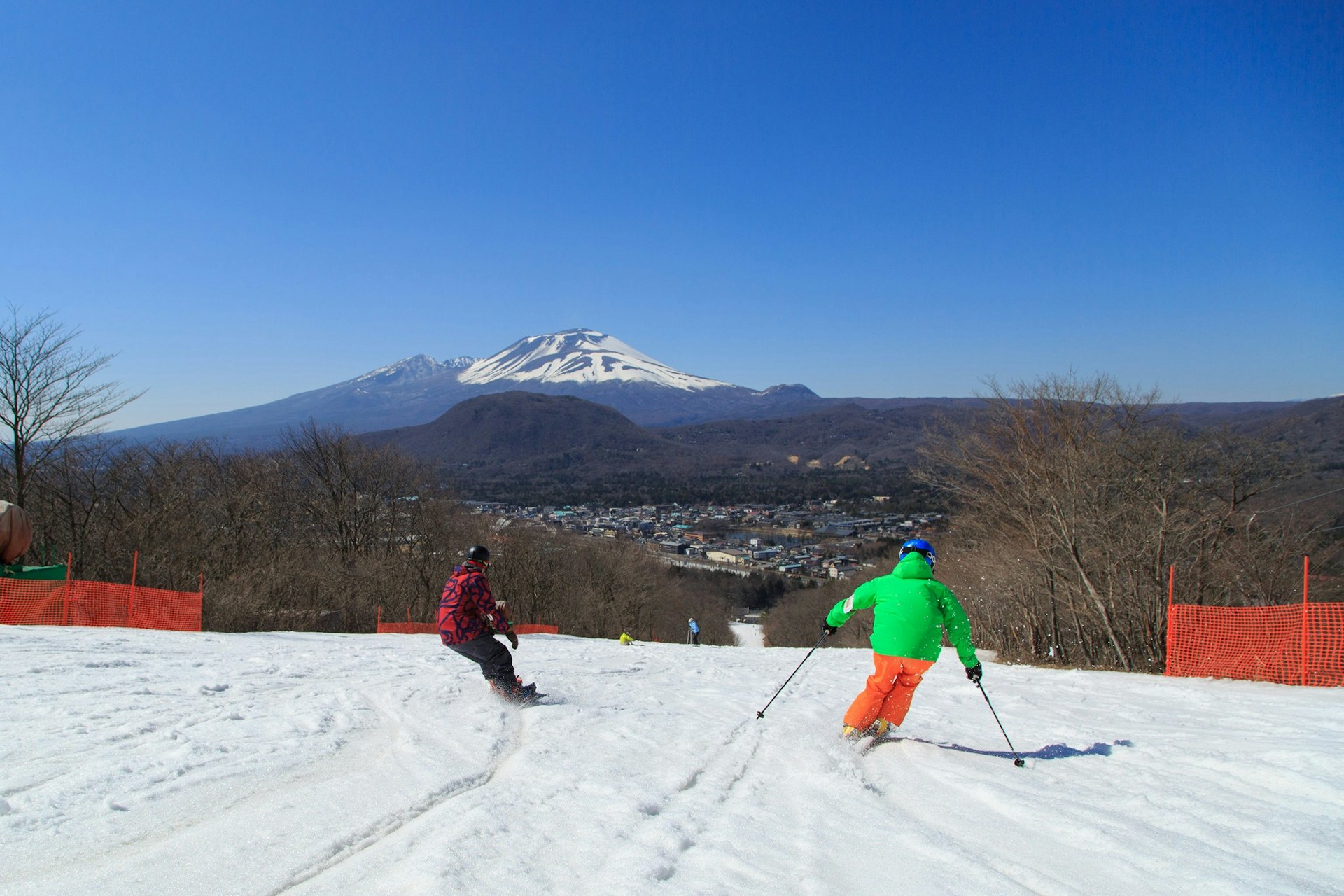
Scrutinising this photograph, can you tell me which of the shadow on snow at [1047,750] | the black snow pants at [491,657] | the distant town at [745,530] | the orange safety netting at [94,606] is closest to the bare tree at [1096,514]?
the shadow on snow at [1047,750]

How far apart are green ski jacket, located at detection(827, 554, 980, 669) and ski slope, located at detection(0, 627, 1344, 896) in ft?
2.77

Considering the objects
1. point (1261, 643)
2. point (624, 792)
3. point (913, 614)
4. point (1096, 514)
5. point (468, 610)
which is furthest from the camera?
point (1096, 514)

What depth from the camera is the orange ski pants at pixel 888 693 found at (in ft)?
19.8

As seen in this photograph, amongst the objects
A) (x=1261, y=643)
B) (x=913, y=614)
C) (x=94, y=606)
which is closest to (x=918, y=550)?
(x=913, y=614)

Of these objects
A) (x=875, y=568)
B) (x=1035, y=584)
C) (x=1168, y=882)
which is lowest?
(x=875, y=568)

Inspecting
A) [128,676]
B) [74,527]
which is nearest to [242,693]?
[128,676]

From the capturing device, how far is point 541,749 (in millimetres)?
5805

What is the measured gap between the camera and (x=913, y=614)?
593 cm

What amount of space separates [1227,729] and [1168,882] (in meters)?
4.19

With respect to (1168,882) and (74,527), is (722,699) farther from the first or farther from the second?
(74,527)

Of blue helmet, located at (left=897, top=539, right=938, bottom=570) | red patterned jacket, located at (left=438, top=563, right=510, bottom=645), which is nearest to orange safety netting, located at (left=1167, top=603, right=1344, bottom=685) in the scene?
blue helmet, located at (left=897, top=539, right=938, bottom=570)

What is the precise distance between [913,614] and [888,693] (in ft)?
2.52

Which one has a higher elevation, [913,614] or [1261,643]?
[913,614]

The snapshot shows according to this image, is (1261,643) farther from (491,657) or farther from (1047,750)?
(491,657)
